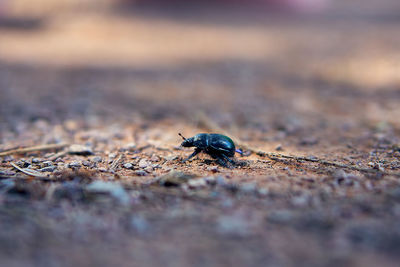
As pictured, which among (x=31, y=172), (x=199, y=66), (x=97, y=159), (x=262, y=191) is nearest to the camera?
(x=262, y=191)

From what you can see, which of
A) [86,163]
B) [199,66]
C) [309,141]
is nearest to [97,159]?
[86,163]

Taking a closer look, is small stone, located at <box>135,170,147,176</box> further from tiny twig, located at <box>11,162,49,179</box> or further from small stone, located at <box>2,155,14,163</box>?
small stone, located at <box>2,155,14,163</box>

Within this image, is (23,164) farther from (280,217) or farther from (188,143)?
(280,217)

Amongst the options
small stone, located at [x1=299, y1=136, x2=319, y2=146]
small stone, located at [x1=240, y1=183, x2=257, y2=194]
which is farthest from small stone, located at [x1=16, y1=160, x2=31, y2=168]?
small stone, located at [x1=299, y1=136, x2=319, y2=146]

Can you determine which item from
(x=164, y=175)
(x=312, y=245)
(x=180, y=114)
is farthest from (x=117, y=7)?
(x=312, y=245)

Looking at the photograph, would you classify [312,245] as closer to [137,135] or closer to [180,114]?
[137,135]

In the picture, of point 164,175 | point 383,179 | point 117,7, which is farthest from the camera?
point 117,7
